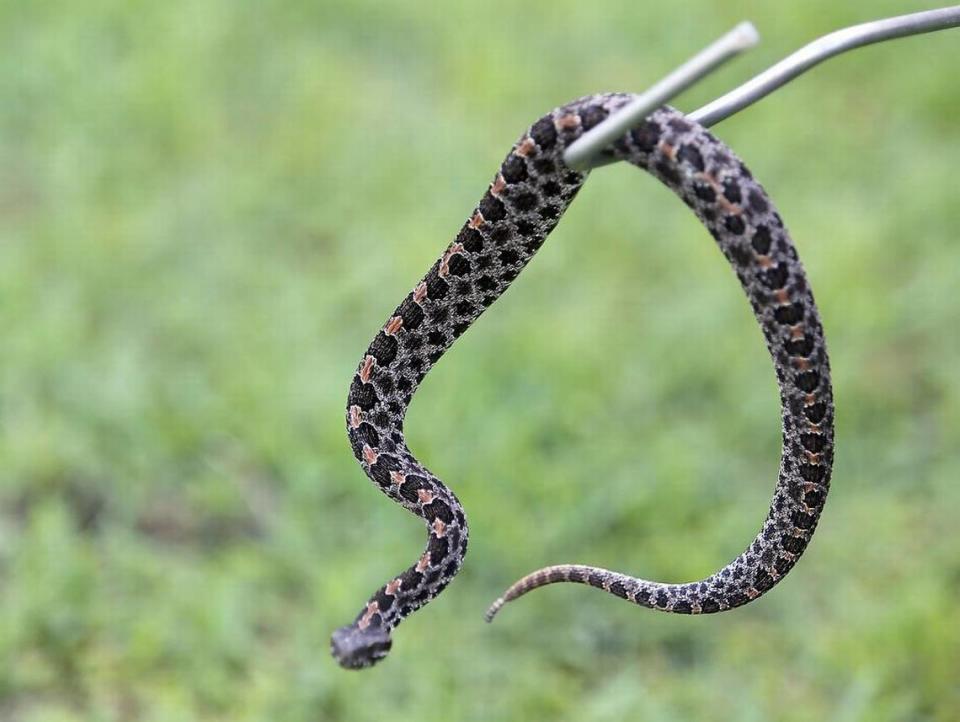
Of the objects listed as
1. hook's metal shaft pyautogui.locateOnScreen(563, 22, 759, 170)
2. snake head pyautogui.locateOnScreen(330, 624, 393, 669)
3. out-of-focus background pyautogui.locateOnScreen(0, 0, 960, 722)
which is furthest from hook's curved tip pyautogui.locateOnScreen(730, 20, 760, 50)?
out-of-focus background pyautogui.locateOnScreen(0, 0, 960, 722)

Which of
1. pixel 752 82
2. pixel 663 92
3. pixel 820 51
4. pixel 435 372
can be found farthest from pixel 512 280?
pixel 435 372

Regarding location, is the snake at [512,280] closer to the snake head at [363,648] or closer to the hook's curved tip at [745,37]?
the snake head at [363,648]

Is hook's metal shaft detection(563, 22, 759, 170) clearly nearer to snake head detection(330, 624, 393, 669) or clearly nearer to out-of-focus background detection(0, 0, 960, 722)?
snake head detection(330, 624, 393, 669)

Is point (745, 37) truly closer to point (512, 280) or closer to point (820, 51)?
point (820, 51)

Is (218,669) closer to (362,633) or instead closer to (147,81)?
(362,633)

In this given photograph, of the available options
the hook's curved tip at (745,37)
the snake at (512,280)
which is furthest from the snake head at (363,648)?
the hook's curved tip at (745,37)

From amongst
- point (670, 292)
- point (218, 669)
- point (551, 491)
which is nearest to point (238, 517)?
point (218, 669)
